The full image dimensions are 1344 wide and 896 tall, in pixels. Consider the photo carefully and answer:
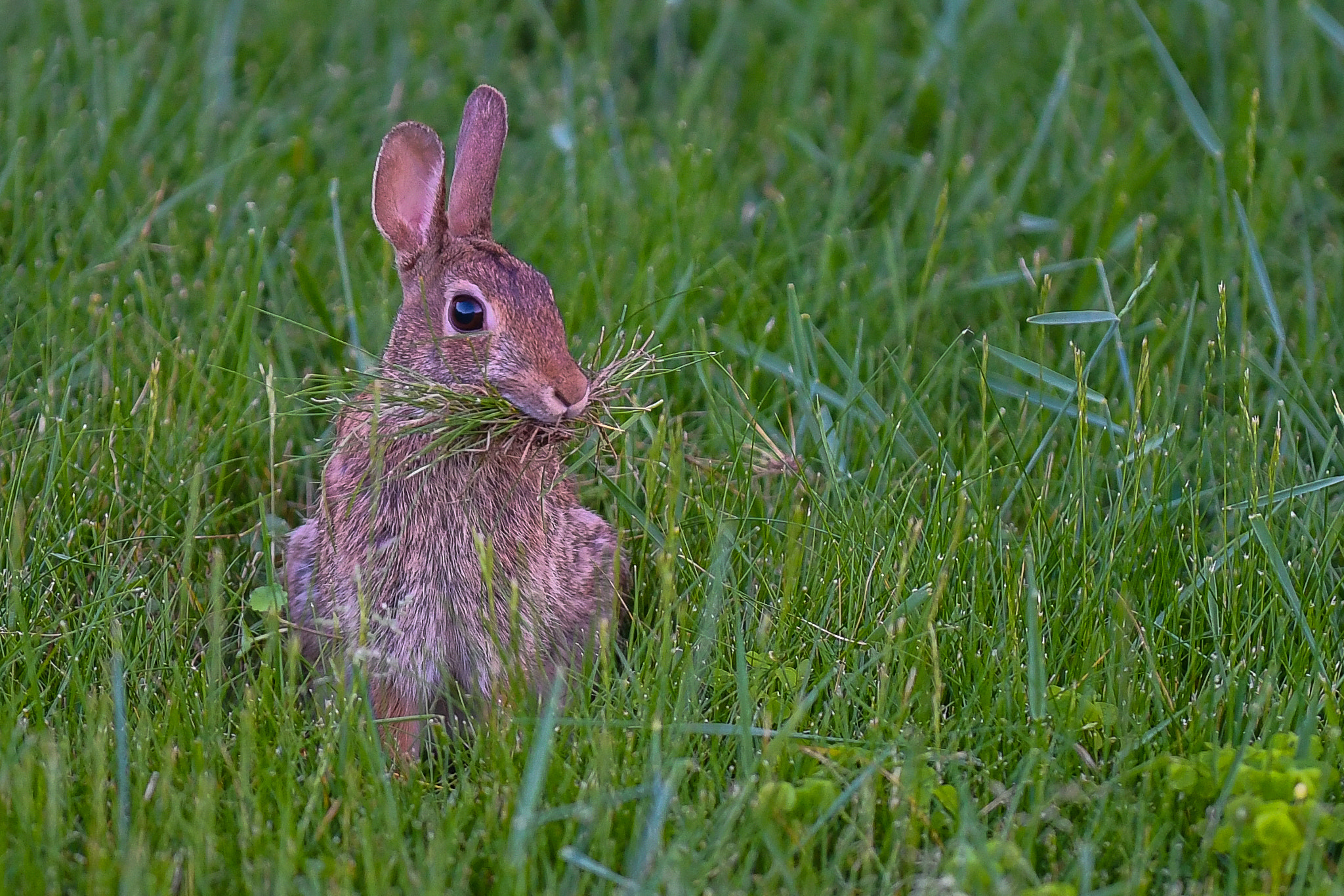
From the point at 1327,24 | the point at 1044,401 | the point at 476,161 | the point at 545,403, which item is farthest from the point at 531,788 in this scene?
the point at 1327,24

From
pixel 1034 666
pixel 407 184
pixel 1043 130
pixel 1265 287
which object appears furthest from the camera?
pixel 1043 130

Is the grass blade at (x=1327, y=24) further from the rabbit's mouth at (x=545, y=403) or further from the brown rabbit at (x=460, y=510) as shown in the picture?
the rabbit's mouth at (x=545, y=403)

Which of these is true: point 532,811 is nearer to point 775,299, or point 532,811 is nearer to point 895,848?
point 895,848

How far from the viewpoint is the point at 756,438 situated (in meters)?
4.23

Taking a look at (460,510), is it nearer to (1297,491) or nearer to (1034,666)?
(1034,666)

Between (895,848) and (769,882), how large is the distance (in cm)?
22

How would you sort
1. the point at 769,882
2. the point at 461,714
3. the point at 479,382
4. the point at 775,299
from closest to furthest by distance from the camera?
the point at 769,882 → the point at 479,382 → the point at 461,714 → the point at 775,299

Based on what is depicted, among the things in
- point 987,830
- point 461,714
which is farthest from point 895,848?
point 461,714

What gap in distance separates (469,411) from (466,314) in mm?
233

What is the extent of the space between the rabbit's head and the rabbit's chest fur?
0.57 feet

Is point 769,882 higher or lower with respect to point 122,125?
lower

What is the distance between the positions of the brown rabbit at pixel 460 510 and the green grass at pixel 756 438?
0.16 metres

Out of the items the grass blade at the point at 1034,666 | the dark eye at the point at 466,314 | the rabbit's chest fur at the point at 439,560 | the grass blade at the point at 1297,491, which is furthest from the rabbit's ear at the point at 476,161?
the grass blade at the point at 1297,491

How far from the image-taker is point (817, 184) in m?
5.42
